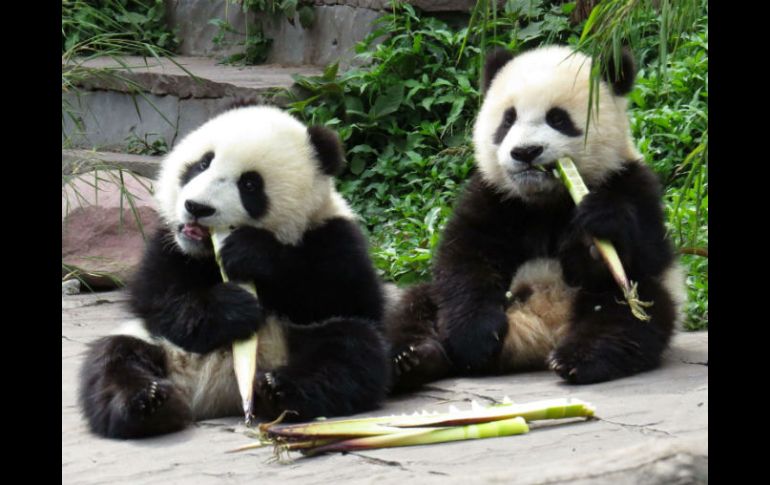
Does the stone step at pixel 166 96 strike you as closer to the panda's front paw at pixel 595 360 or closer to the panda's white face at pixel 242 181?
the panda's white face at pixel 242 181

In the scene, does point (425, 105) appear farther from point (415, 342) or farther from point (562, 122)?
point (415, 342)

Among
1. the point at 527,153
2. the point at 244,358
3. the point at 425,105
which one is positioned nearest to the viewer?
the point at 244,358

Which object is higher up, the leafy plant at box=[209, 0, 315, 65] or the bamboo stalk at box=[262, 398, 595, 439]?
the leafy plant at box=[209, 0, 315, 65]

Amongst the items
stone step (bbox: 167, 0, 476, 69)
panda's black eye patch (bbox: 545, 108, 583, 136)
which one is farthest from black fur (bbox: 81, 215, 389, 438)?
stone step (bbox: 167, 0, 476, 69)

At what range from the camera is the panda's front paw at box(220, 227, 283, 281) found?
13.2 feet

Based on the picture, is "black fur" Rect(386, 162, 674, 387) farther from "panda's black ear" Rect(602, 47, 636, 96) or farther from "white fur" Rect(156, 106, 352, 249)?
"white fur" Rect(156, 106, 352, 249)

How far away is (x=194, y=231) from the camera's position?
4.07 m

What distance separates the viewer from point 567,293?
15.8ft

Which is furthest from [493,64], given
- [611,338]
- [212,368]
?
[212,368]

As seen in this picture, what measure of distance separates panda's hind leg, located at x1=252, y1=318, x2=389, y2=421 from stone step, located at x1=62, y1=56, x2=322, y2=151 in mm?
4594

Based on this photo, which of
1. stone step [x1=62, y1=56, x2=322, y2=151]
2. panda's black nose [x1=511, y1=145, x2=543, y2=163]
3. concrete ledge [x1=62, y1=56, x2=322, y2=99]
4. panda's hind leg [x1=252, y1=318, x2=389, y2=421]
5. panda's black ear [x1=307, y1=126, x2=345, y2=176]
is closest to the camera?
panda's hind leg [x1=252, y1=318, x2=389, y2=421]

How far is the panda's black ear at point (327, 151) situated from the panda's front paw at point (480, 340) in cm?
84

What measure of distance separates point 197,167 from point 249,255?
0.40 meters

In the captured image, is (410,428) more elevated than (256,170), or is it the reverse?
(256,170)
